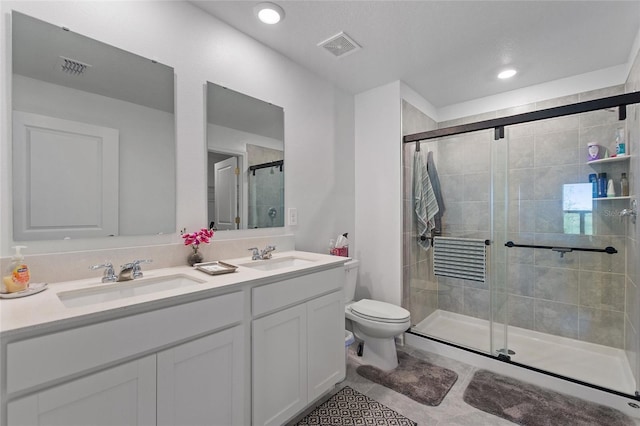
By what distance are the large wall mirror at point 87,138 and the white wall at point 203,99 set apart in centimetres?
4

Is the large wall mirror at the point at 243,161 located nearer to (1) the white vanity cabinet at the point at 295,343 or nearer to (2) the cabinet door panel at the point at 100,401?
(1) the white vanity cabinet at the point at 295,343

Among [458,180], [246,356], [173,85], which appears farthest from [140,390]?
[458,180]

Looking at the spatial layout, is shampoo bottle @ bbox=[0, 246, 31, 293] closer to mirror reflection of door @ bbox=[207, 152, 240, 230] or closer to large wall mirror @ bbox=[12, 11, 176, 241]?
large wall mirror @ bbox=[12, 11, 176, 241]

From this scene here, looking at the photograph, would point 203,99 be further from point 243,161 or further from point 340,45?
point 340,45

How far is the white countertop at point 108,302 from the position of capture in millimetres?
826

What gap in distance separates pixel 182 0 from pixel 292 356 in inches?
81.5

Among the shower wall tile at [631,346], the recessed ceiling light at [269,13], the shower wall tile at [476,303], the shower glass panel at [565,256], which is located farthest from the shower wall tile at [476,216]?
the recessed ceiling light at [269,13]

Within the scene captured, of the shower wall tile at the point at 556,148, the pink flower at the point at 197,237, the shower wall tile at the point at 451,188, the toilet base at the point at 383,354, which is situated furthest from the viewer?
the shower wall tile at the point at 451,188

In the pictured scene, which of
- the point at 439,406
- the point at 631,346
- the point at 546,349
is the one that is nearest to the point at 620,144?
the point at 631,346

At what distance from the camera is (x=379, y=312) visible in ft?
7.19

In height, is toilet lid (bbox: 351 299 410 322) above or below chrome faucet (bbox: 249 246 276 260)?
below

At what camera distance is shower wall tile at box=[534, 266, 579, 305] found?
2.42 m

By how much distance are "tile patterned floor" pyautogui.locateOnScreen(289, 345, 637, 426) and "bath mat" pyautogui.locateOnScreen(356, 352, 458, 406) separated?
39mm

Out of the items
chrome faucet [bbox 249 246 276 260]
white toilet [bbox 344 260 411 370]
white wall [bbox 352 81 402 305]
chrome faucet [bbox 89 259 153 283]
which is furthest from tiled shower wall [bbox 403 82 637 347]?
chrome faucet [bbox 89 259 153 283]
